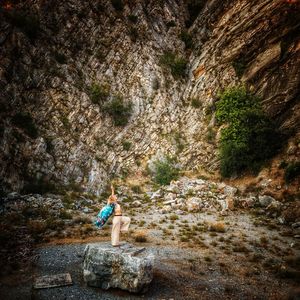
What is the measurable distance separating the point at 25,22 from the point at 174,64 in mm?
17143

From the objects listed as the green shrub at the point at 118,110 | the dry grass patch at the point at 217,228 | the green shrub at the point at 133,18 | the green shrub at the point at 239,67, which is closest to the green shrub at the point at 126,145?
the green shrub at the point at 118,110

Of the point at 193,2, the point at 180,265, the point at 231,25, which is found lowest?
the point at 180,265

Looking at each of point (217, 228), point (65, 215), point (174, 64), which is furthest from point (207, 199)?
point (174, 64)

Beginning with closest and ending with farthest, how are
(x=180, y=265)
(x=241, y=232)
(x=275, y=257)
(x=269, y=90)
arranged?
(x=180, y=265) < (x=275, y=257) < (x=241, y=232) < (x=269, y=90)

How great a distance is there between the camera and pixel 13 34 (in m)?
23.0

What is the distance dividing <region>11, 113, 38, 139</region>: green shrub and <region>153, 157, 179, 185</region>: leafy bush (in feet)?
38.7

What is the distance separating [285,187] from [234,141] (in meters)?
6.24

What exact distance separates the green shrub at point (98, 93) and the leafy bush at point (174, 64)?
9.08m

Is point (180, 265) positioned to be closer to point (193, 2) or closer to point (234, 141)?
point (234, 141)

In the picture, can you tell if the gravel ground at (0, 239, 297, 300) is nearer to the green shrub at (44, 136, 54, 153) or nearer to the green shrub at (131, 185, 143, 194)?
the green shrub at (44, 136, 54, 153)

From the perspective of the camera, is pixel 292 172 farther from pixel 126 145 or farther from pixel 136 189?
pixel 126 145

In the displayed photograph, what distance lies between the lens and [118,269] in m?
6.74

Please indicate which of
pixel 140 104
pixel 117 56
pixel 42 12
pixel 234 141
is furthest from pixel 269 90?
pixel 42 12

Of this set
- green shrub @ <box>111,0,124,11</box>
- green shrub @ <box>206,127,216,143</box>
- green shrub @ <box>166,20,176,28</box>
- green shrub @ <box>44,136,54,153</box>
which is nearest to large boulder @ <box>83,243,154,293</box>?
green shrub @ <box>44,136,54,153</box>
